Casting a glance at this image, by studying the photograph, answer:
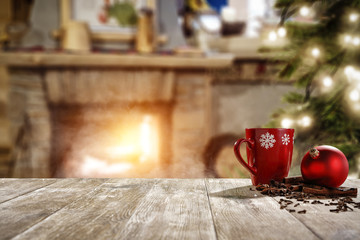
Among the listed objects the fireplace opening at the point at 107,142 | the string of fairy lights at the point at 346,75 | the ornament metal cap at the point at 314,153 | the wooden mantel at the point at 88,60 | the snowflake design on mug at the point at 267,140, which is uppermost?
the wooden mantel at the point at 88,60

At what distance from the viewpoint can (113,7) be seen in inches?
106

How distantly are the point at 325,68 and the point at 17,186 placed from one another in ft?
3.64

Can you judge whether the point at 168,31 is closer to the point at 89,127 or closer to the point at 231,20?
the point at 231,20

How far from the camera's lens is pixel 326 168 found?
1.80 ft

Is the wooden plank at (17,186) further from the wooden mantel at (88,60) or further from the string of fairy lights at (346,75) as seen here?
the wooden mantel at (88,60)

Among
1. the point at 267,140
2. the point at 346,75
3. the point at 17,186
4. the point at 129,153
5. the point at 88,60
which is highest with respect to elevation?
the point at 88,60

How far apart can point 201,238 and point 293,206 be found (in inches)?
7.8

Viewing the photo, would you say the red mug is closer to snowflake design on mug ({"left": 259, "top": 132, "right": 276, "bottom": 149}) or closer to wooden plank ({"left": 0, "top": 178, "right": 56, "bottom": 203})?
snowflake design on mug ({"left": 259, "top": 132, "right": 276, "bottom": 149})

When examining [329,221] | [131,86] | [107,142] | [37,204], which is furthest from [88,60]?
[329,221]

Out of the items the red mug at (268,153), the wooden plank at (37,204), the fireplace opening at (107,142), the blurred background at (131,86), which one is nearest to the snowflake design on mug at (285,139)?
the red mug at (268,153)

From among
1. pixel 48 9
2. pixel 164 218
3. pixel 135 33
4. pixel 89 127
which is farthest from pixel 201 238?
pixel 48 9

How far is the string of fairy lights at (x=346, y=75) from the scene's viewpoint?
99 cm

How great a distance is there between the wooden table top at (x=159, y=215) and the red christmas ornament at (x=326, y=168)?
0.12 meters

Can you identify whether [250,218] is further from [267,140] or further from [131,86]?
[131,86]
